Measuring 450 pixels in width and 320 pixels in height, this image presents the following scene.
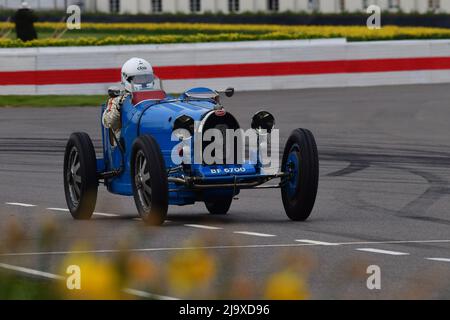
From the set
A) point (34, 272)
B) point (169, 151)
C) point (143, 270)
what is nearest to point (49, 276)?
point (34, 272)

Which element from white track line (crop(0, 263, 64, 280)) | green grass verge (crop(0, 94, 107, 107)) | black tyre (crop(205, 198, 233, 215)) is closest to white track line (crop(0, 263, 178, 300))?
white track line (crop(0, 263, 64, 280))

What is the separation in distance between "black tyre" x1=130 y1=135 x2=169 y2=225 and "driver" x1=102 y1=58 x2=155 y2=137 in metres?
1.29

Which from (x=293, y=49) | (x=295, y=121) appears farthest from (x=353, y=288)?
(x=293, y=49)

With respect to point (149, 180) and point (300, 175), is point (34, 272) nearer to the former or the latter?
point (149, 180)

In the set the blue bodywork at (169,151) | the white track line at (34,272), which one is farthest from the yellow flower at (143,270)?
the blue bodywork at (169,151)

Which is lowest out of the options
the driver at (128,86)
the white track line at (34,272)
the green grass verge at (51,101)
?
the green grass verge at (51,101)

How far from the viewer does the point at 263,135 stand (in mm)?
14211

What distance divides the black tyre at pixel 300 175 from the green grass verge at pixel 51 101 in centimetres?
1625

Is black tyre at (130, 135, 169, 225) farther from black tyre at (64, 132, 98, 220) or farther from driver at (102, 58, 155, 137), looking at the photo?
driver at (102, 58, 155, 137)

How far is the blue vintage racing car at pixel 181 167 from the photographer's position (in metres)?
13.7

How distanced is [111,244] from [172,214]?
2.63m

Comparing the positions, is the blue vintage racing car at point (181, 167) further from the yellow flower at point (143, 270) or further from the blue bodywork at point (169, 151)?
the yellow flower at point (143, 270)

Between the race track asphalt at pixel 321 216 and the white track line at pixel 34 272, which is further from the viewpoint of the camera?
the race track asphalt at pixel 321 216
